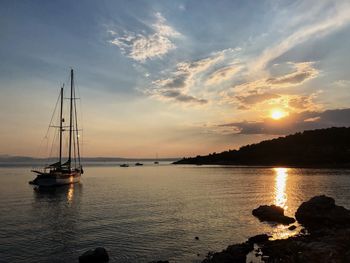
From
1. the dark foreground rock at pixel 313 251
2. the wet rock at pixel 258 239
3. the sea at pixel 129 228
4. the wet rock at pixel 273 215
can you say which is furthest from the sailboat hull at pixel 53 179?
the dark foreground rock at pixel 313 251

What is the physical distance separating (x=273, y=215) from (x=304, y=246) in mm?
19604

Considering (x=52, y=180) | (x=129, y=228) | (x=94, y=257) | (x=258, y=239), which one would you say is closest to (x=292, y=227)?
(x=258, y=239)

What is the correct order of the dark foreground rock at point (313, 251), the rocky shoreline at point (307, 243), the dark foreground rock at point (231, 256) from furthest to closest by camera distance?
the dark foreground rock at point (231, 256) → the rocky shoreline at point (307, 243) → the dark foreground rock at point (313, 251)

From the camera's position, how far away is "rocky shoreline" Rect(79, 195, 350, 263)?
22312 mm

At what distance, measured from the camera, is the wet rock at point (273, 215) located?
43.6 metres

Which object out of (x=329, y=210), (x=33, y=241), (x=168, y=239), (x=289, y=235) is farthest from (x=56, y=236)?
(x=329, y=210)

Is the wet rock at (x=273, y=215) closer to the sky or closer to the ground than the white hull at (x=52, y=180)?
closer to the ground

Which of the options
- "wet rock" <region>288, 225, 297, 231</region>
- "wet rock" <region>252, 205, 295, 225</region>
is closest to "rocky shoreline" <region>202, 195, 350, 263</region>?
"wet rock" <region>252, 205, 295, 225</region>

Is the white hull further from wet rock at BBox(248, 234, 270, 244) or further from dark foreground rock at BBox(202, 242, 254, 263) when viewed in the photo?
dark foreground rock at BBox(202, 242, 254, 263)

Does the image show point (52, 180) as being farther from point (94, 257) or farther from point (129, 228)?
point (94, 257)

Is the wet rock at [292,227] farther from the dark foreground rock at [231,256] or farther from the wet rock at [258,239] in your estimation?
the dark foreground rock at [231,256]

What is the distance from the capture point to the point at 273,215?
45031 millimetres

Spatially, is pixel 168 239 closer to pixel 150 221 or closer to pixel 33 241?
pixel 150 221

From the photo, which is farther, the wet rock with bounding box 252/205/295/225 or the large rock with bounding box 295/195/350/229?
the wet rock with bounding box 252/205/295/225
